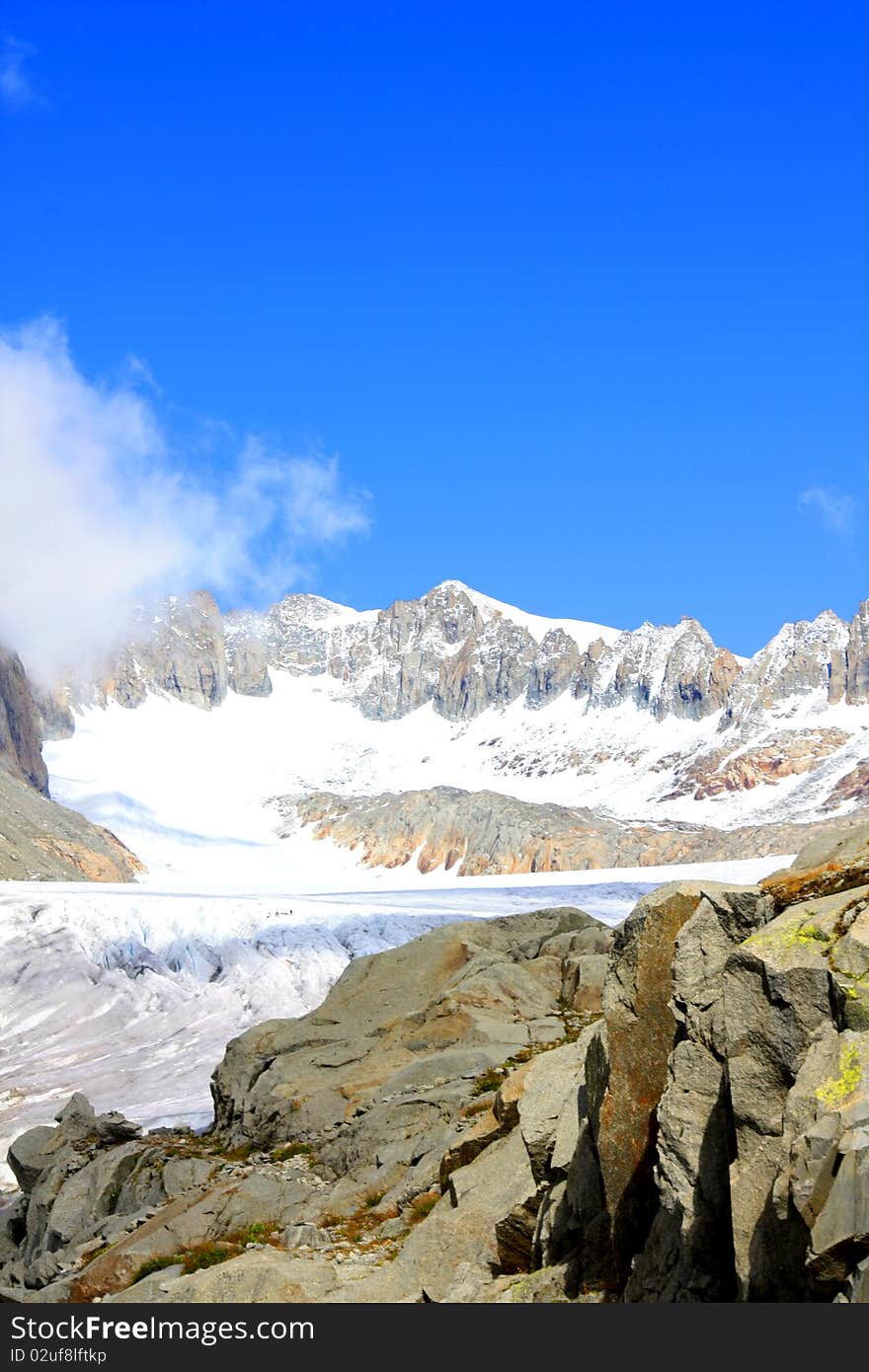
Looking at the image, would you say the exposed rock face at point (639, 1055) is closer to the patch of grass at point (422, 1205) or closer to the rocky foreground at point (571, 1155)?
the rocky foreground at point (571, 1155)

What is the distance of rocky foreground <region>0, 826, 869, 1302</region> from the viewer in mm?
10305

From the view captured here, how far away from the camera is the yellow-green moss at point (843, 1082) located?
31.6 ft

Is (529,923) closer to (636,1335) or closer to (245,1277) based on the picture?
(245,1277)

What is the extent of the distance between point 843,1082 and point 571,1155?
6.83m

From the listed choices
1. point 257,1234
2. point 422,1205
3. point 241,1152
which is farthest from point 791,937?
point 241,1152

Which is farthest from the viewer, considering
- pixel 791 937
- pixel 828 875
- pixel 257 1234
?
pixel 257 1234

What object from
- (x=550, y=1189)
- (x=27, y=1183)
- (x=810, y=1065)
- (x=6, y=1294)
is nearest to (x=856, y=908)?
(x=810, y=1065)

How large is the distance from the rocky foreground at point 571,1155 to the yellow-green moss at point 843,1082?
0.7 inches

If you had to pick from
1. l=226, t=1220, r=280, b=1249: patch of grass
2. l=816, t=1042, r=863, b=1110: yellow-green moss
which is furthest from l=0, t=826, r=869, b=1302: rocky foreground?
l=226, t=1220, r=280, b=1249: patch of grass

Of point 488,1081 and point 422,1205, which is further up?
point 488,1081

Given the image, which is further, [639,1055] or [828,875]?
[639,1055]

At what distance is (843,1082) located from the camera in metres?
9.73

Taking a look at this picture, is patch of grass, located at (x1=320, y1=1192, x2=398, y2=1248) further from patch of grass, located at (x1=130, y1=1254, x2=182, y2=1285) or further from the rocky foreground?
patch of grass, located at (x1=130, y1=1254, x2=182, y2=1285)

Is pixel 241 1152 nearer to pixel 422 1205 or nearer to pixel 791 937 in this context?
pixel 422 1205
